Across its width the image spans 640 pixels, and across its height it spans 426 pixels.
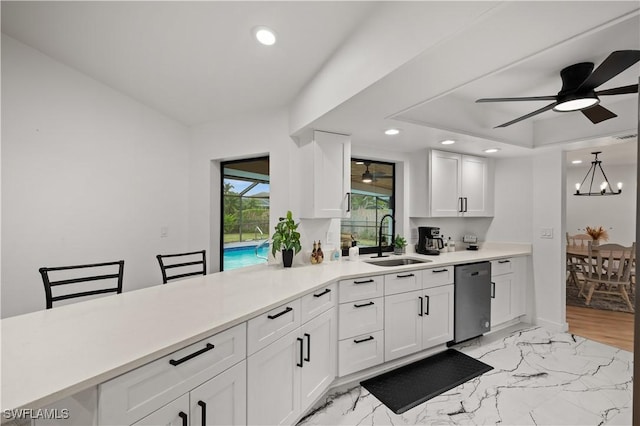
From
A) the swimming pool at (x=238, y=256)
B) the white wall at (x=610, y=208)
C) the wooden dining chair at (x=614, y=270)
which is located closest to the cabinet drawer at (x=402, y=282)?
the swimming pool at (x=238, y=256)

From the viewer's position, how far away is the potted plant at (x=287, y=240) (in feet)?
8.00

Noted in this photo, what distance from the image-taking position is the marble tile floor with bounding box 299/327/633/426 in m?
1.84

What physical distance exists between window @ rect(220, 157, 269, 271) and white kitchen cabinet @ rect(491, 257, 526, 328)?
267 centimetres

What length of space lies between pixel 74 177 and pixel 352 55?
2.45m

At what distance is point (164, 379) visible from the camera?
987mm

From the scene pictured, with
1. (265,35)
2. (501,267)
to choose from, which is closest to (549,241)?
(501,267)

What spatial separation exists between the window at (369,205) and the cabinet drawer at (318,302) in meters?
1.10

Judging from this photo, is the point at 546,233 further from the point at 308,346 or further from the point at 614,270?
the point at 308,346

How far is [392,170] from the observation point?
3.59 meters

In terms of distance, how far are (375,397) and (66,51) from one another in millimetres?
3509

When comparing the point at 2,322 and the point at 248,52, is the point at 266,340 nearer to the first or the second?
the point at 2,322

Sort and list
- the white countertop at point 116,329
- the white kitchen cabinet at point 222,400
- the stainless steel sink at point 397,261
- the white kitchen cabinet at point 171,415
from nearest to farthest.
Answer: the white countertop at point 116,329
the white kitchen cabinet at point 171,415
the white kitchen cabinet at point 222,400
the stainless steel sink at point 397,261

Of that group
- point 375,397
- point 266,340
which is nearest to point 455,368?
point 375,397

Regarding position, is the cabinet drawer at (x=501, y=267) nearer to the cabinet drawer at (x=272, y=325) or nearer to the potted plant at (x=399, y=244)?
the potted plant at (x=399, y=244)
